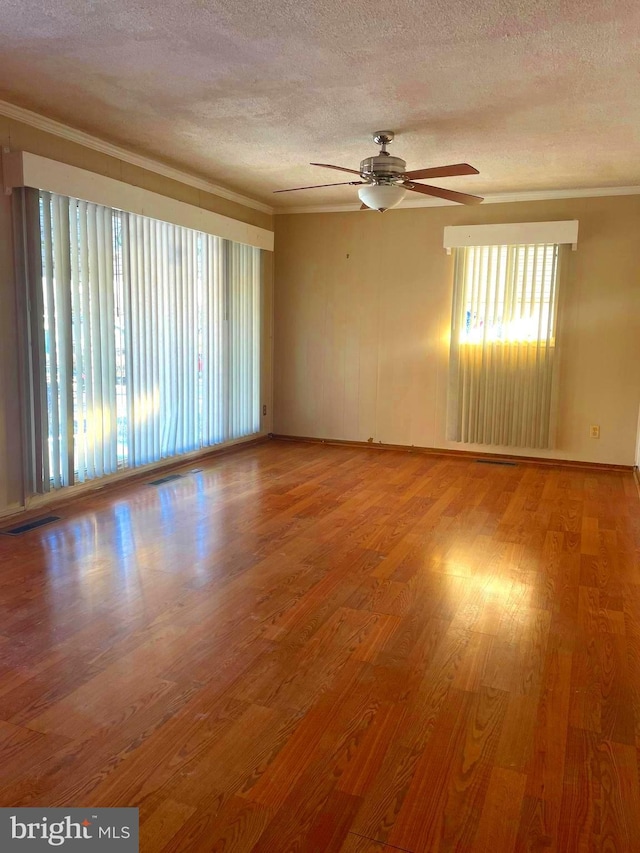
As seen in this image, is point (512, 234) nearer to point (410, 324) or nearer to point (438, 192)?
point (410, 324)

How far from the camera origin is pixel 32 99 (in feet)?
12.4

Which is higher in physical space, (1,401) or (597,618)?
(1,401)

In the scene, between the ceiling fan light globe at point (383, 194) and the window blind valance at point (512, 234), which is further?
the window blind valance at point (512, 234)

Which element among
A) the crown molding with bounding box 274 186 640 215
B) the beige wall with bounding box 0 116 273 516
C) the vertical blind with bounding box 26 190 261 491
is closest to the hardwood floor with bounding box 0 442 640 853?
the beige wall with bounding box 0 116 273 516

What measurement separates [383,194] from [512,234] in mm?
2304

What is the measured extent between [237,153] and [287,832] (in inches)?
178

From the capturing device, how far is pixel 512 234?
19.7 feet

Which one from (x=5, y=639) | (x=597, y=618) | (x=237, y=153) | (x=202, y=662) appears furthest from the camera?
(x=237, y=153)

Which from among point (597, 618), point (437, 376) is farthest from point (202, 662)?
point (437, 376)

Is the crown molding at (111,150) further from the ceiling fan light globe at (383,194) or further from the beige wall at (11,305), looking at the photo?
the ceiling fan light globe at (383,194)

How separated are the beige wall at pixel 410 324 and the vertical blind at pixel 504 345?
15cm

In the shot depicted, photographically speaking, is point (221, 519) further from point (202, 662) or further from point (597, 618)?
point (597, 618)

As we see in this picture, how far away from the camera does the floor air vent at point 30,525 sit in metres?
3.97

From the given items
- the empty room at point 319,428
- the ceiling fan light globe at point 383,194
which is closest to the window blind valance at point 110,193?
the empty room at point 319,428
